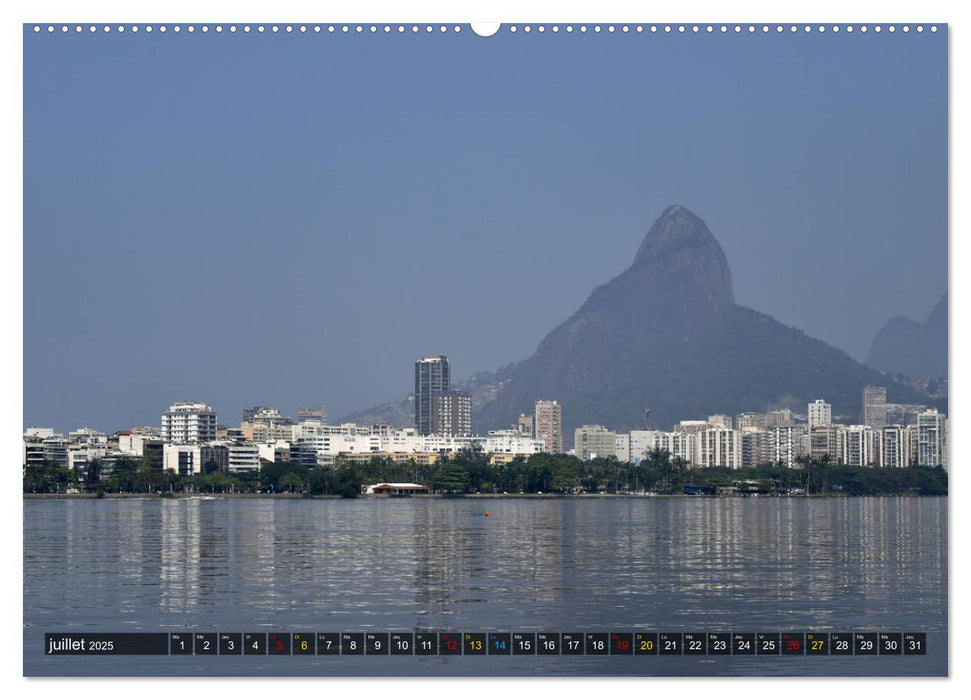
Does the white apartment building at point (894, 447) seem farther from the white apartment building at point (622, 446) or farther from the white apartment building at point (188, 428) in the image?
the white apartment building at point (622, 446)

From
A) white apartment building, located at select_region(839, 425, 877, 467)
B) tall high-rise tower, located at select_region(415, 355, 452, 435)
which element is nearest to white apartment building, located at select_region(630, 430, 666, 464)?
tall high-rise tower, located at select_region(415, 355, 452, 435)

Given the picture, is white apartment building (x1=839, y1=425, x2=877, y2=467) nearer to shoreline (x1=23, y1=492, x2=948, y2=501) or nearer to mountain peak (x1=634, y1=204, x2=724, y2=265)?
shoreline (x1=23, y1=492, x2=948, y2=501)

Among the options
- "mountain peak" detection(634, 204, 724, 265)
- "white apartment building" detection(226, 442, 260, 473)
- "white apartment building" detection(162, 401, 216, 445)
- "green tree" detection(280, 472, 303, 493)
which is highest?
"mountain peak" detection(634, 204, 724, 265)

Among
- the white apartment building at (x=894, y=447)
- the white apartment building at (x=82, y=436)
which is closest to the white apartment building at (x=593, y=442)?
the white apartment building at (x=894, y=447)

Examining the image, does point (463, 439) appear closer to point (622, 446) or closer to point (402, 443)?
point (402, 443)

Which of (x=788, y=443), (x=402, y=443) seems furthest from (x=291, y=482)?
(x=788, y=443)

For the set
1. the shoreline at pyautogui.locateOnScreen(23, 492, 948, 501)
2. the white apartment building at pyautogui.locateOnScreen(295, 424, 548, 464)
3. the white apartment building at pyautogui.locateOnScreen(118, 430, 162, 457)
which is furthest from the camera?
the white apartment building at pyautogui.locateOnScreen(295, 424, 548, 464)
